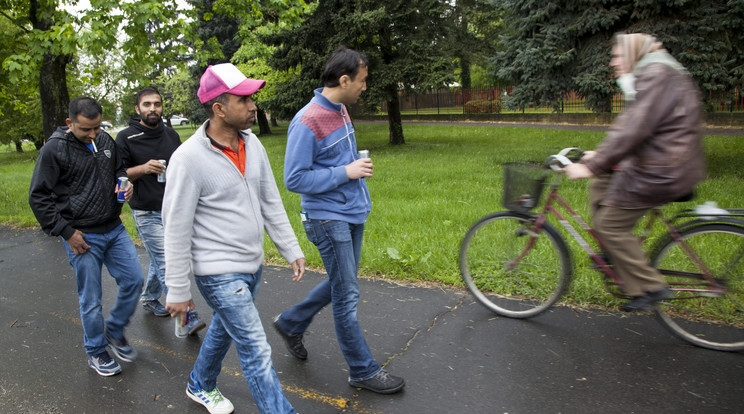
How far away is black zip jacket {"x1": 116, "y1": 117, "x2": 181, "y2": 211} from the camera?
4426 mm

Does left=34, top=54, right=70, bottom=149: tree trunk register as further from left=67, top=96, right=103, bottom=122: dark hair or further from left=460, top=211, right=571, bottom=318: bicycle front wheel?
left=460, top=211, right=571, bottom=318: bicycle front wheel

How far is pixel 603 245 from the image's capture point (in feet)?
12.0

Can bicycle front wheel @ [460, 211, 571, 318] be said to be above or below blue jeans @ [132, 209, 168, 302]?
below

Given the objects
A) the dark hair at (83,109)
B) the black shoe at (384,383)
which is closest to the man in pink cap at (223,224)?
the black shoe at (384,383)

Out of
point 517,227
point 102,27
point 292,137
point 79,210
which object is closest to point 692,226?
point 517,227

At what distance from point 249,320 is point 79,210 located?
186cm

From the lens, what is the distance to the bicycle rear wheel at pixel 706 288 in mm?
3465

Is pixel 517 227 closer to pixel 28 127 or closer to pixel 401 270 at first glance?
pixel 401 270

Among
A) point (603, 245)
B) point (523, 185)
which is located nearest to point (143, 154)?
point (523, 185)

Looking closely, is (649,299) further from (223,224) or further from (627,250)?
(223,224)

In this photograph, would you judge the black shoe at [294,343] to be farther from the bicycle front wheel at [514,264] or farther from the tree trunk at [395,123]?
the tree trunk at [395,123]

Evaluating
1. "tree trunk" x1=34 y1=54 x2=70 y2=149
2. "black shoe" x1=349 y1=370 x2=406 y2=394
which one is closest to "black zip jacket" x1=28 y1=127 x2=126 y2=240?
"black shoe" x1=349 y1=370 x2=406 y2=394

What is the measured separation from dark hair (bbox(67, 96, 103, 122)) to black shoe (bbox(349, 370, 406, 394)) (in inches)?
102

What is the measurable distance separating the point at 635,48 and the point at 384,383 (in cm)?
252
